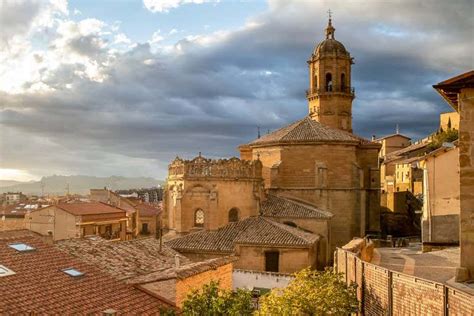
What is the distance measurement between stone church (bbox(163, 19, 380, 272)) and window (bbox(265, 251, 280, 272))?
51mm

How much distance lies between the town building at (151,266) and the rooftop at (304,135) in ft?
46.7

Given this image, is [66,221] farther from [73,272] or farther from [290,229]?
[73,272]

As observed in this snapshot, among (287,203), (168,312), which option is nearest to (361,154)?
(287,203)

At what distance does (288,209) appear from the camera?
31125 mm

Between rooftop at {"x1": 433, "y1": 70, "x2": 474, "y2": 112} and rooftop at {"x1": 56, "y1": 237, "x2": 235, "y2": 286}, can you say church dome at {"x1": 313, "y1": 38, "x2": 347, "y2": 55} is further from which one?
rooftop at {"x1": 433, "y1": 70, "x2": 474, "y2": 112}

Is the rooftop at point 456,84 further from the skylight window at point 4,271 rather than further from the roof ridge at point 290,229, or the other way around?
the roof ridge at point 290,229

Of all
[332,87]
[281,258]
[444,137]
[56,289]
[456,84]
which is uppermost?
[332,87]

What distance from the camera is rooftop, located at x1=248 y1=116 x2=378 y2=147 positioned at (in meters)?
33.6

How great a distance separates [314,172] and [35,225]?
21.1 meters

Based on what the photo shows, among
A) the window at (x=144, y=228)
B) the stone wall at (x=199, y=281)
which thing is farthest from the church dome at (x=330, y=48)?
the stone wall at (x=199, y=281)

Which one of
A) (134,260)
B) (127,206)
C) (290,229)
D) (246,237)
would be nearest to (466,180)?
(134,260)

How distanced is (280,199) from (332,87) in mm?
19373

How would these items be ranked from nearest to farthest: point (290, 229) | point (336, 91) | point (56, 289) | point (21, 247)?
1. point (56, 289)
2. point (21, 247)
3. point (290, 229)
4. point (336, 91)

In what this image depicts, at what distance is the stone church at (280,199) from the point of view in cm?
2708
